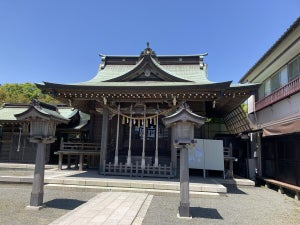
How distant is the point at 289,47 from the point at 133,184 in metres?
10.9

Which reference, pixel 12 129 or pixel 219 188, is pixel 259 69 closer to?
pixel 219 188

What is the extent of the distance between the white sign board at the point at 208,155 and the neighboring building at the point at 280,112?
2585mm

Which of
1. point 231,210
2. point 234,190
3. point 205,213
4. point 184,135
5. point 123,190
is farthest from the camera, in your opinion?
point 234,190

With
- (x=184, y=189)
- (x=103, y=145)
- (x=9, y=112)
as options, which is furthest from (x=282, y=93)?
(x=9, y=112)

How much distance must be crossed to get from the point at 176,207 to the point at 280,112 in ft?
31.5

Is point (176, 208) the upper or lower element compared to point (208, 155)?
lower

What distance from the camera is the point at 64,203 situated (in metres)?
7.29

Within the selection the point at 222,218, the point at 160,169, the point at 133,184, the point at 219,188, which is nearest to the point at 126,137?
the point at 160,169

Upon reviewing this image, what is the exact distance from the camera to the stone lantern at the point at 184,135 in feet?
20.5

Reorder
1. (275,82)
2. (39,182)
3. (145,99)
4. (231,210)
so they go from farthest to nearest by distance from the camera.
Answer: (275,82)
(145,99)
(231,210)
(39,182)

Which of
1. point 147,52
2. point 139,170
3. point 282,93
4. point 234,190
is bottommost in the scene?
point 234,190

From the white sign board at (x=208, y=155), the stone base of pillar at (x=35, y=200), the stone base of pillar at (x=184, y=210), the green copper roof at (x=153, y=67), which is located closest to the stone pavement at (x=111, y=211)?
the stone base of pillar at (x=184, y=210)

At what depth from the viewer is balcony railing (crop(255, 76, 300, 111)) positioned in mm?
10998

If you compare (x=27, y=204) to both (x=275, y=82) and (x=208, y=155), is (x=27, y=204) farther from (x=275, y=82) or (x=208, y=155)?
(x=275, y=82)
